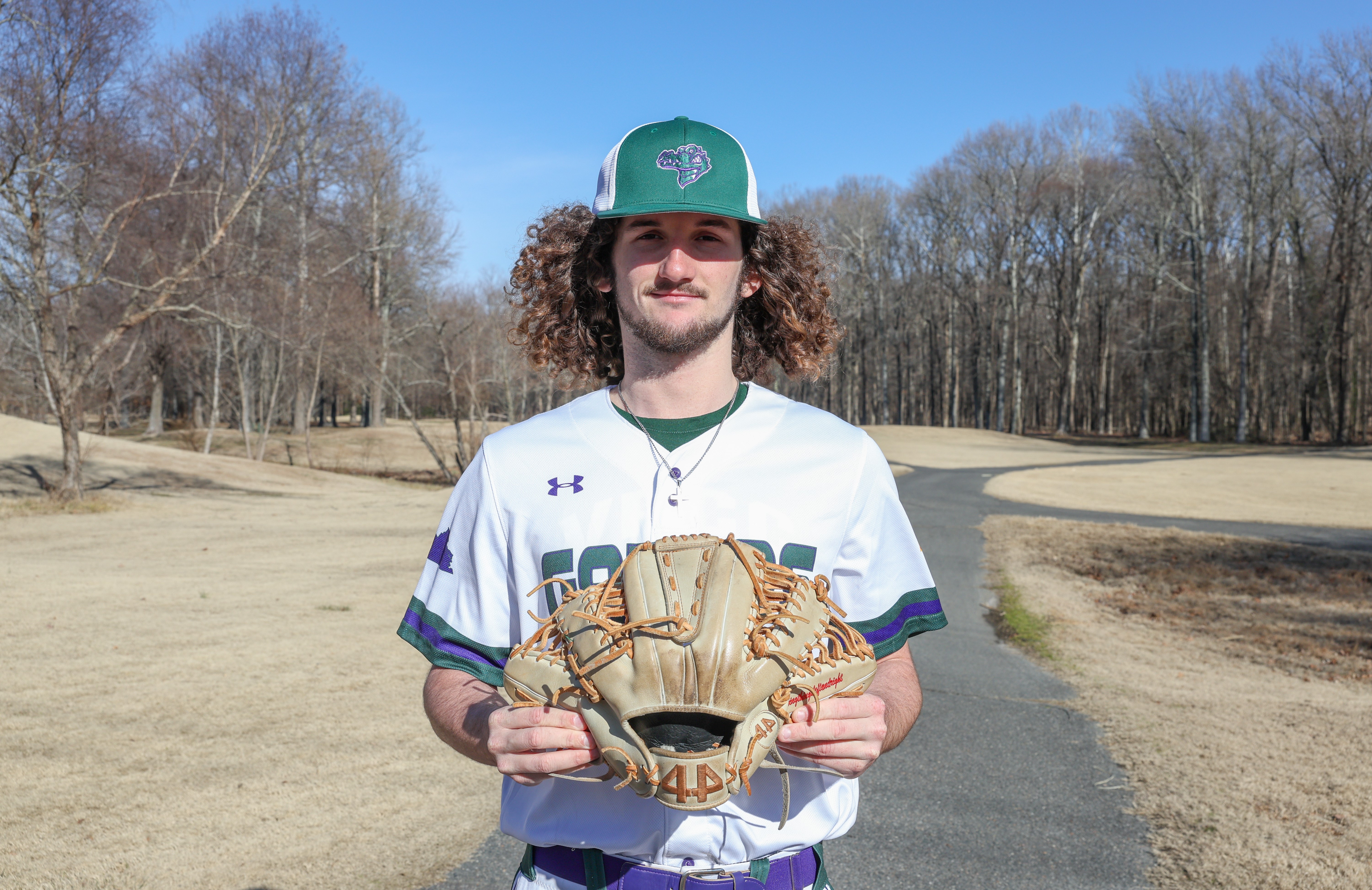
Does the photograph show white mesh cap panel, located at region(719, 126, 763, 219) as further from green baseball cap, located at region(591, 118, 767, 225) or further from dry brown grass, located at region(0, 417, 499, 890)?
dry brown grass, located at region(0, 417, 499, 890)

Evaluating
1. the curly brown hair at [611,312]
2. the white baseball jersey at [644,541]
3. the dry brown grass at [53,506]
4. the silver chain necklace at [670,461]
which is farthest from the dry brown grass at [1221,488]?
the silver chain necklace at [670,461]

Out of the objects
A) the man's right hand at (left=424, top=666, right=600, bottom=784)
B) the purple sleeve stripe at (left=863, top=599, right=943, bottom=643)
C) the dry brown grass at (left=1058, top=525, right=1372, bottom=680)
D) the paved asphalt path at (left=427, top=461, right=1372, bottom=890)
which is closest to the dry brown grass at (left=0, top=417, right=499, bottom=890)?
the paved asphalt path at (left=427, top=461, right=1372, bottom=890)

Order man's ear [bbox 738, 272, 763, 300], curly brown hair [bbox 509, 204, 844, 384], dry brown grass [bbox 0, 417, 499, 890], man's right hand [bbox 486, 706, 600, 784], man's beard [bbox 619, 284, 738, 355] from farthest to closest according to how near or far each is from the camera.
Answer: dry brown grass [bbox 0, 417, 499, 890] < curly brown hair [bbox 509, 204, 844, 384] < man's ear [bbox 738, 272, 763, 300] < man's beard [bbox 619, 284, 738, 355] < man's right hand [bbox 486, 706, 600, 784]

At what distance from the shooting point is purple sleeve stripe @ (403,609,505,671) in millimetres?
1907

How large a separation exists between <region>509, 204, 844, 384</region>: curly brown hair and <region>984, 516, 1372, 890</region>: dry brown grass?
303 centimetres

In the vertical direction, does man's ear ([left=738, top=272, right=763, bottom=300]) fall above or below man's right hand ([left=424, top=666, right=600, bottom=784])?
above

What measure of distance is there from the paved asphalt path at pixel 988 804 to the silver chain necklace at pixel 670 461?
9.21 ft

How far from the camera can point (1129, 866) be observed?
4137mm

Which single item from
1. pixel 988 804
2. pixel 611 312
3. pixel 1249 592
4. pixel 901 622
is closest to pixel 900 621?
pixel 901 622

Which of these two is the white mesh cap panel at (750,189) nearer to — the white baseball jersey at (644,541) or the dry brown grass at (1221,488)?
the white baseball jersey at (644,541)

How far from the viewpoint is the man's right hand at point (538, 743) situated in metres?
1.58

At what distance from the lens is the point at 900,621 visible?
6.54 ft

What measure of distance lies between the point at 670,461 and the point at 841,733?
66 centimetres

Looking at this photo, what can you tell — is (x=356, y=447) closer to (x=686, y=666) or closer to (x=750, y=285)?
(x=750, y=285)
